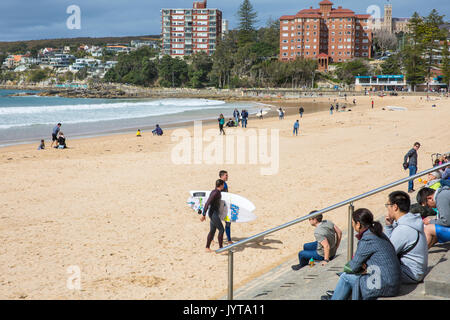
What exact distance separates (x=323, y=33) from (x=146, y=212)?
107005 millimetres

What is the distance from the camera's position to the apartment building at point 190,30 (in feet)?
478

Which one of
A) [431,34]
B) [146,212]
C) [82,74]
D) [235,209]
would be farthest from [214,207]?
[82,74]

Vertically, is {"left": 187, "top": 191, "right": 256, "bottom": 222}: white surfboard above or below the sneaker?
above

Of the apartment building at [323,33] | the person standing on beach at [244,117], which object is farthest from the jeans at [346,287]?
the apartment building at [323,33]

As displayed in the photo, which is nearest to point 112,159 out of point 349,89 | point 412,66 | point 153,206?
point 153,206

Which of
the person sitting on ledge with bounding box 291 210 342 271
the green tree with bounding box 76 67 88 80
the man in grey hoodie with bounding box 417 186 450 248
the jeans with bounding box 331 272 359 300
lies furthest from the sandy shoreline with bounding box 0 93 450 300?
the green tree with bounding box 76 67 88 80

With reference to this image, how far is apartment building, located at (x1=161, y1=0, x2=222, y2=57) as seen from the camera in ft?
478

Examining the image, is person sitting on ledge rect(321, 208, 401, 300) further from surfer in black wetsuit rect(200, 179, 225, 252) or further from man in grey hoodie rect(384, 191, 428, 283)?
surfer in black wetsuit rect(200, 179, 225, 252)

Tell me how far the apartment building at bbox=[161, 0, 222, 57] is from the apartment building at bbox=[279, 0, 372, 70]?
4068 centimetres

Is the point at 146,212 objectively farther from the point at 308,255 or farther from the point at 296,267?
the point at 308,255

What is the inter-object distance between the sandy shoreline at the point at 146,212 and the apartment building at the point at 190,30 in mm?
131172

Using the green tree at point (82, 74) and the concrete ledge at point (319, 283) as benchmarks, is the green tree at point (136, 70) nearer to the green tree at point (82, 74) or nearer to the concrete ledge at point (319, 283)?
the green tree at point (82, 74)

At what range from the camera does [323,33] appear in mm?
109062
